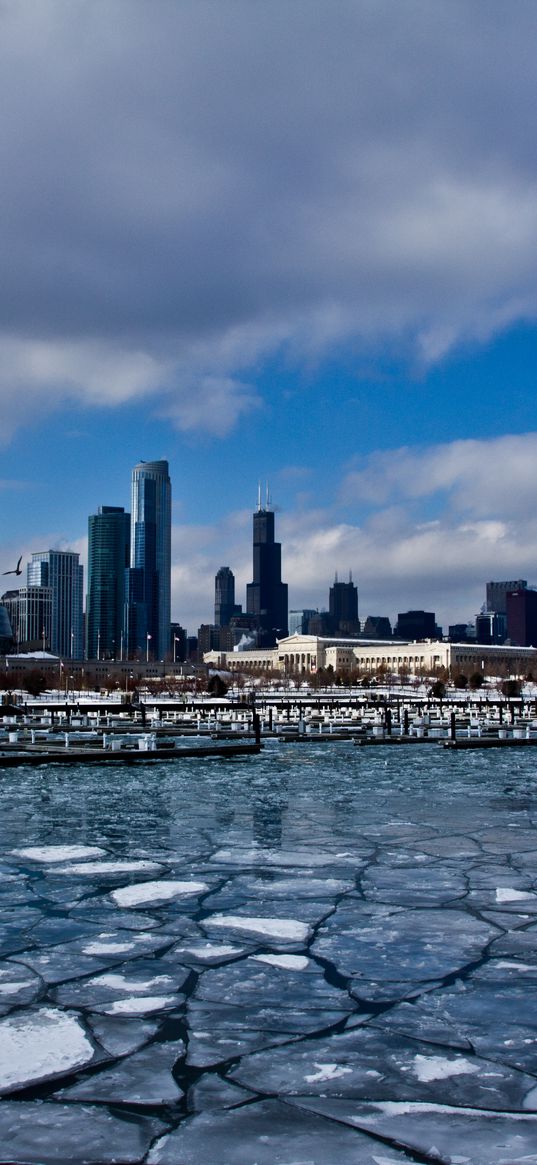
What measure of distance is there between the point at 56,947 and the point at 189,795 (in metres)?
17.2

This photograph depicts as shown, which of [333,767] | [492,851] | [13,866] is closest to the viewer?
[13,866]

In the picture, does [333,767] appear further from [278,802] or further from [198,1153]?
[198,1153]

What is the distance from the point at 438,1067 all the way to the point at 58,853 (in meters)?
11.1

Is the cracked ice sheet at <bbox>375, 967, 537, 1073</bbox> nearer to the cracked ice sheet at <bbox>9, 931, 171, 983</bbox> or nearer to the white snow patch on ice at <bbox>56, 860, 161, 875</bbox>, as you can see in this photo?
the cracked ice sheet at <bbox>9, 931, 171, 983</bbox>

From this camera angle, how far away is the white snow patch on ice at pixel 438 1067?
8.24 meters

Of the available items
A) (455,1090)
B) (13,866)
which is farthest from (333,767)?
(455,1090)

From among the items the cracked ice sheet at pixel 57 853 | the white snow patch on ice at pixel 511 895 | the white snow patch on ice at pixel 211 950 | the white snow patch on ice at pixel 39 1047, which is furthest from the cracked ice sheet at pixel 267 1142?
the cracked ice sheet at pixel 57 853

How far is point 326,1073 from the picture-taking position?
830 cm

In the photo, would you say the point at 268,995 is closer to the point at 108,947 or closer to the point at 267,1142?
the point at 108,947

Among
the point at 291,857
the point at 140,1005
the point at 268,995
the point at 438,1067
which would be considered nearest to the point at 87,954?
the point at 140,1005

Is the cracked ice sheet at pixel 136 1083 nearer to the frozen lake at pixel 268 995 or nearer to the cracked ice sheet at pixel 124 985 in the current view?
the frozen lake at pixel 268 995

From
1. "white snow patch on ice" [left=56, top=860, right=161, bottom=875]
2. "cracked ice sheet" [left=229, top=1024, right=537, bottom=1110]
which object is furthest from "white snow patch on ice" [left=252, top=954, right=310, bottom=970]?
"white snow patch on ice" [left=56, top=860, right=161, bottom=875]

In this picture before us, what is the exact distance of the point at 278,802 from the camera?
89.0ft

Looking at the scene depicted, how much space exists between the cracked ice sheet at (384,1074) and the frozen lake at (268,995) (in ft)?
0.08
